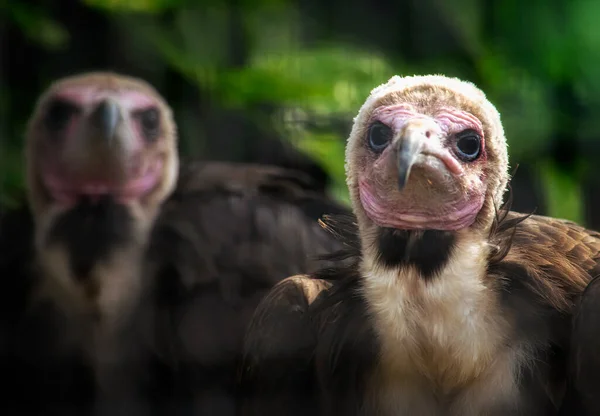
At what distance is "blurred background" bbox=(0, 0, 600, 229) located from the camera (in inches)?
50.9

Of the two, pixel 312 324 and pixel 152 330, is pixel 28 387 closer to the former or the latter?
pixel 152 330

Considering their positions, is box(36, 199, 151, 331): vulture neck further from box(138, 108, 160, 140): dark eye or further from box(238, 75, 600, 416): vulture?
box(238, 75, 600, 416): vulture

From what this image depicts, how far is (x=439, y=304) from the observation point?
1.11 m

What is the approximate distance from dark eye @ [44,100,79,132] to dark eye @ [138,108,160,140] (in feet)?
0.44

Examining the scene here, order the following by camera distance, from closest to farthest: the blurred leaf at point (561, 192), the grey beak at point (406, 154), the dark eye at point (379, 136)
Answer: the grey beak at point (406, 154) < the dark eye at point (379, 136) < the blurred leaf at point (561, 192)

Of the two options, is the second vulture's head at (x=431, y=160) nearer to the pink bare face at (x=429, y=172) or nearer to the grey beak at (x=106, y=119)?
the pink bare face at (x=429, y=172)

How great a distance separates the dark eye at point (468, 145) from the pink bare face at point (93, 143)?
0.60 m

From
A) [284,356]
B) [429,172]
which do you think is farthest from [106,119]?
[429,172]

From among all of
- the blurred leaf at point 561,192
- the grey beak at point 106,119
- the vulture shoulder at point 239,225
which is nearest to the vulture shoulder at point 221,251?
the vulture shoulder at point 239,225

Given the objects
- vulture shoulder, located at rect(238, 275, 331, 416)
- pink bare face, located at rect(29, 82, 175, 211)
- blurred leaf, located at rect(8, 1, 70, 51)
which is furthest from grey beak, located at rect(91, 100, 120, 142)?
vulture shoulder, located at rect(238, 275, 331, 416)

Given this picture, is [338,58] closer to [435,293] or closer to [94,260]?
[435,293]

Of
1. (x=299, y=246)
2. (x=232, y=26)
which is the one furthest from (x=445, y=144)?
(x=299, y=246)

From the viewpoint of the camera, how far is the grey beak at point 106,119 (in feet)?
4.81

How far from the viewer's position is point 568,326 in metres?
1.14
